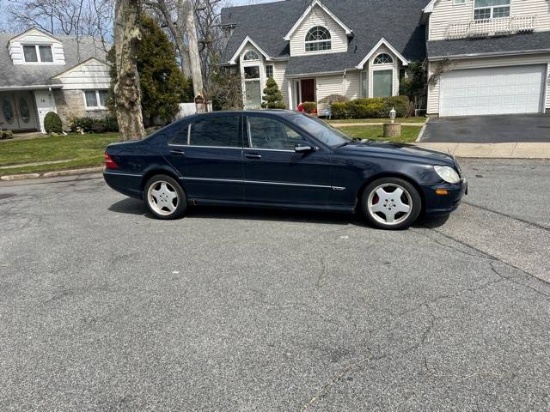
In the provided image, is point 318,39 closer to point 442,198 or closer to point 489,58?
point 489,58

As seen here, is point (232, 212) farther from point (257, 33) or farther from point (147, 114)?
point (257, 33)

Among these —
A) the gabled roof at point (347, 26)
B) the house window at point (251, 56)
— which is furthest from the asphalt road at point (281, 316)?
the house window at point (251, 56)

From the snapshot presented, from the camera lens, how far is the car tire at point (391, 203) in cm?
544

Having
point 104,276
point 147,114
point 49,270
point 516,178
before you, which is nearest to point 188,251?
point 104,276

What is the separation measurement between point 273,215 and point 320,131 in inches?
55.9

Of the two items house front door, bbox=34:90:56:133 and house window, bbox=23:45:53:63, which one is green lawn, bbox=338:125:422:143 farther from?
house window, bbox=23:45:53:63

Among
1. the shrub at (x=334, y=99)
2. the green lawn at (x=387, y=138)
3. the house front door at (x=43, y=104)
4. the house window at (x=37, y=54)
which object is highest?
the house window at (x=37, y=54)

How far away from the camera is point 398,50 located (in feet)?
85.6

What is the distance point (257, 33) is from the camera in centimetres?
3088

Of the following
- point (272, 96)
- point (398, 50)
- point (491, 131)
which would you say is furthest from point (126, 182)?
point (398, 50)

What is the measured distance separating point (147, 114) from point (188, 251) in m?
20.7

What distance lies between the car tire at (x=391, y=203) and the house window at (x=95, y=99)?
26.0 meters

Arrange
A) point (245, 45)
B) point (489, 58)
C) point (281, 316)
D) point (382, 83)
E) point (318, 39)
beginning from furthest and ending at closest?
1. point (245, 45)
2. point (318, 39)
3. point (382, 83)
4. point (489, 58)
5. point (281, 316)

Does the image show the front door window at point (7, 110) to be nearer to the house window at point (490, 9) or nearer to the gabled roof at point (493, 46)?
the gabled roof at point (493, 46)
